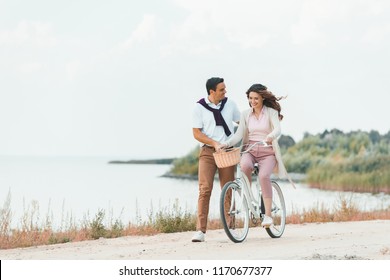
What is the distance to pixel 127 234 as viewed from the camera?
34.6ft

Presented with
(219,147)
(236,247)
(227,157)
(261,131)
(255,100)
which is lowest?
(236,247)

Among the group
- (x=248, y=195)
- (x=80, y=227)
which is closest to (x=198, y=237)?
(x=248, y=195)

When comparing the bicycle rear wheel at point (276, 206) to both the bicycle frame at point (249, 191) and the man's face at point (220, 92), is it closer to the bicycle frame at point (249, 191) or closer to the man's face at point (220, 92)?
the bicycle frame at point (249, 191)

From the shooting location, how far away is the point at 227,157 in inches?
324

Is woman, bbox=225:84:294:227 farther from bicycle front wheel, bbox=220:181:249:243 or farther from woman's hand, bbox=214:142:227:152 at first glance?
bicycle front wheel, bbox=220:181:249:243

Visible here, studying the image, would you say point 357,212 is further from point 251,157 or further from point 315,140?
point 315,140

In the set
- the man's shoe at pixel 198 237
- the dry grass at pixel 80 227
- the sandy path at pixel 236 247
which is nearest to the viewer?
the sandy path at pixel 236 247

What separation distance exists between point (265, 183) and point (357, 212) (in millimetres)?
4701

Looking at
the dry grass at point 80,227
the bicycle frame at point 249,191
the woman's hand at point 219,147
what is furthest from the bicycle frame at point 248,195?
the dry grass at point 80,227

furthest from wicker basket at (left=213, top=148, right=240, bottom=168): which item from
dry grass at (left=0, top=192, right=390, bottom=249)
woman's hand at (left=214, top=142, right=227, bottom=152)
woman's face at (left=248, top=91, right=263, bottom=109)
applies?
dry grass at (left=0, top=192, right=390, bottom=249)

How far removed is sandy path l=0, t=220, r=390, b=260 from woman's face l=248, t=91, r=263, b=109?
1503mm

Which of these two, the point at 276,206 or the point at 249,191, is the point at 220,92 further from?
the point at 276,206

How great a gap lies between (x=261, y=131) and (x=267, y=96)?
384 mm

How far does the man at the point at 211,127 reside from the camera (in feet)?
28.1
